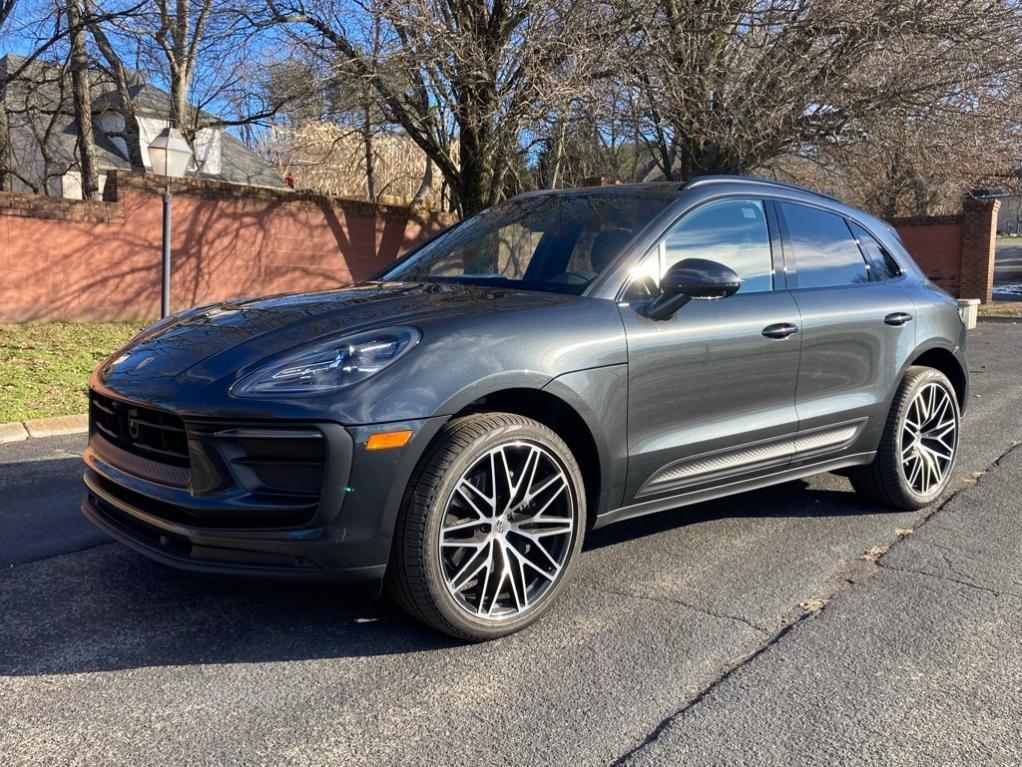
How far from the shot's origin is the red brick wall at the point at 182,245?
1237 cm

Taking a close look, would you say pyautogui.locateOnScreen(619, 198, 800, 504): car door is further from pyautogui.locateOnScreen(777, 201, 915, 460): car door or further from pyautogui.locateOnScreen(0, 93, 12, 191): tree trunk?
pyautogui.locateOnScreen(0, 93, 12, 191): tree trunk

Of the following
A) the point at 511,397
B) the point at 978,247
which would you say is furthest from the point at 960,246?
the point at 511,397

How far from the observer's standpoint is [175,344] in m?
3.46

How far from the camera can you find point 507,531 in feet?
11.0

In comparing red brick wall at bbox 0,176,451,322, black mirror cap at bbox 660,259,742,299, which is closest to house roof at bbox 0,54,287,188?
red brick wall at bbox 0,176,451,322

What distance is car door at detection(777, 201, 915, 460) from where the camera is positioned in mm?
4414

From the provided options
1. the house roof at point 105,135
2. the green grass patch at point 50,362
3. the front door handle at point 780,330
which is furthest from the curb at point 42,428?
the house roof at point 105,135

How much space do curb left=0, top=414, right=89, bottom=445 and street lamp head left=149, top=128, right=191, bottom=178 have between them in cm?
539

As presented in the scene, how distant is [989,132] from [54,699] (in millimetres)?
15107

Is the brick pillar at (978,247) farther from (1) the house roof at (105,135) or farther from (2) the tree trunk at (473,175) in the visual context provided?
(1) the house roof at (105,135)

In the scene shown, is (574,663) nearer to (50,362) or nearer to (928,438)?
(928,438)

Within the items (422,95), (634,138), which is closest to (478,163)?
(422,95)

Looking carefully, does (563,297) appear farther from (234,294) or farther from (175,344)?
(234,294)

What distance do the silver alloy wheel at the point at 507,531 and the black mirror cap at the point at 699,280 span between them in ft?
2.95
